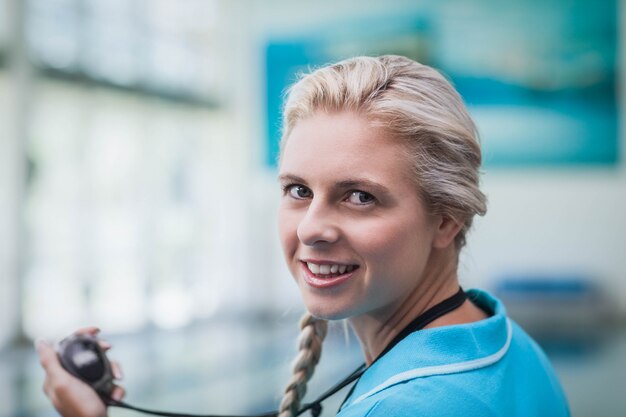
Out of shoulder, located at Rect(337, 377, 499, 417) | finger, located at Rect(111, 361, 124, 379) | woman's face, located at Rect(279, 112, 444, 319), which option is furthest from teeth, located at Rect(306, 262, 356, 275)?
finger, located at Rect(111, 361, 124, 379)

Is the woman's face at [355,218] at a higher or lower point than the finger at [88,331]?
higher

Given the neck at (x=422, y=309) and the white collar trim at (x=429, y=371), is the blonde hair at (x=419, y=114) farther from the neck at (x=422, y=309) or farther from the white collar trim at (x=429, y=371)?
the white collar trim at (x=429, y=371)

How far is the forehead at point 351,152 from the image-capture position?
107cm

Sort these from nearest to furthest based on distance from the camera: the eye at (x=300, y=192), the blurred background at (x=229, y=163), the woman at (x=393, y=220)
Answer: the woman at (x=393, y=220) → the eye at (x=300, y=192) → the blurred background at (x=229, y=163)

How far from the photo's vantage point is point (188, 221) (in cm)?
1171

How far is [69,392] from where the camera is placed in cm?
126

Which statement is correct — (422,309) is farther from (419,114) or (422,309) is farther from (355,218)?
(419,114)

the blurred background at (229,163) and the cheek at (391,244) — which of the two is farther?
the blurred background at (229,163)

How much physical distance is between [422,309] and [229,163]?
11593mm

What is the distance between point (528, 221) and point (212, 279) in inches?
199

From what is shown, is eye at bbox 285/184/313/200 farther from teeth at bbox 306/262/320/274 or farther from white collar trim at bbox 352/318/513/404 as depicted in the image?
white collar trim at bbox 352/318/513/404

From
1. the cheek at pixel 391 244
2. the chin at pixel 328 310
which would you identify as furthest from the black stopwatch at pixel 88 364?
the cheek at pixel 391 244

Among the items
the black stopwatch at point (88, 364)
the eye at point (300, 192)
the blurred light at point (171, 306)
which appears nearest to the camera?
the eye at point (300, 192)

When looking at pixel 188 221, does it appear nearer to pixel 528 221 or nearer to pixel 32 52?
pixel 32 52
